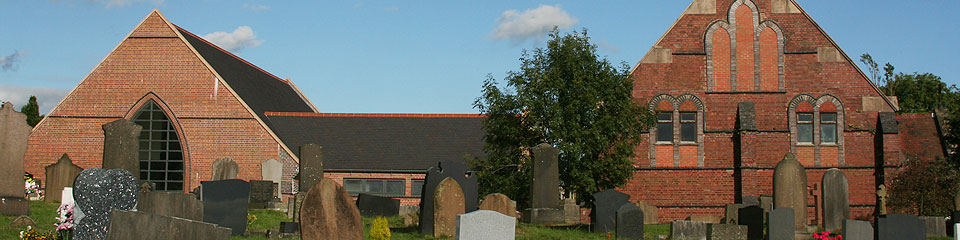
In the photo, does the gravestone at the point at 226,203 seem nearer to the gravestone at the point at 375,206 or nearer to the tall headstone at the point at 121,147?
the tall headstone at the point at 121,147

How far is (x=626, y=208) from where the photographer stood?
712 inches

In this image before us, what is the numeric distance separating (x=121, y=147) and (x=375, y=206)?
24.9 ft

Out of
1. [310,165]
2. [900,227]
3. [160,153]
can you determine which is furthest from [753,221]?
[160,153]

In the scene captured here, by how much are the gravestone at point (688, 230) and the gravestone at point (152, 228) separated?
11.2m

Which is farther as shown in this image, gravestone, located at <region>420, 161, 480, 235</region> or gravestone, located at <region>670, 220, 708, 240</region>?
gravestone, located at <region>670, 220, 708, 240</region>

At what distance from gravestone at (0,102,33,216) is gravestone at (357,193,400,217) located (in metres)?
8.45

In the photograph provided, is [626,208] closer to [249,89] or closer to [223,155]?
[223,155]

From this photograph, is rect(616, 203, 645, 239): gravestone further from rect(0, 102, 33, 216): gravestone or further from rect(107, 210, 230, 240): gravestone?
rect(0, 102, 33, 216): gravestone

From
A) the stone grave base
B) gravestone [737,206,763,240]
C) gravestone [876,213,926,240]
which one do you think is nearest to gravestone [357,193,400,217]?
the stone grave base

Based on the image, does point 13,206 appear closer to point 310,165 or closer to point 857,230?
point 310,165

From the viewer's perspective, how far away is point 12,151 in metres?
21.5

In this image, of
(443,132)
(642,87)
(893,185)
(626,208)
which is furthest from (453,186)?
(443,132)

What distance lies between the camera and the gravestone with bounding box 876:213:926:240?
15594 millimetres

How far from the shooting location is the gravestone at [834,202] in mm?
22484
